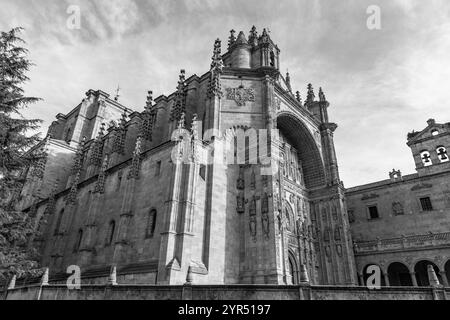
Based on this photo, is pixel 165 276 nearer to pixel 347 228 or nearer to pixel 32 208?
pixel 347 228

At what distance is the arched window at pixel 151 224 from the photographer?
16681mm

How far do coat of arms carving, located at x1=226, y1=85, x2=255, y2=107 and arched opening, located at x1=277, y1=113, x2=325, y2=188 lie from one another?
6360mm

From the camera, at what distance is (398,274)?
1032 inches

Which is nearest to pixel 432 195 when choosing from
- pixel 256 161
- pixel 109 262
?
pixel 256 161

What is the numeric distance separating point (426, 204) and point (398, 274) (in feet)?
22.4

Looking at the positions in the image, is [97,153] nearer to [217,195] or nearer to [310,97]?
[217,195]

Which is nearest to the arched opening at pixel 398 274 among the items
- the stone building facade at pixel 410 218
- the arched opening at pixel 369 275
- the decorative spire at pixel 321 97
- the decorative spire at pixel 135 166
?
the stone building facade at pixel 410 218

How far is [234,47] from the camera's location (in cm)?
2784

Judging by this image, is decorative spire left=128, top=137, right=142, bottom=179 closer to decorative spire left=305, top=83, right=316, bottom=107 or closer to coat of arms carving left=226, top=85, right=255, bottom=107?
coat of arms carving left=226, top=85, right=255, bottom=107

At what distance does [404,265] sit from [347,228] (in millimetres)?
5600

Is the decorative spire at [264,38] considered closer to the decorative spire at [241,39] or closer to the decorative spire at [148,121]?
the decorative spire at [241,39]

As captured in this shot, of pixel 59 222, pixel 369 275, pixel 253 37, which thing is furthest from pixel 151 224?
pixel 253 37

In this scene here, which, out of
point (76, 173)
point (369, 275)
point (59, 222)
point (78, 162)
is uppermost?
point (78, 162)

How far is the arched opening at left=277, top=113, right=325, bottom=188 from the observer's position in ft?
94.3
